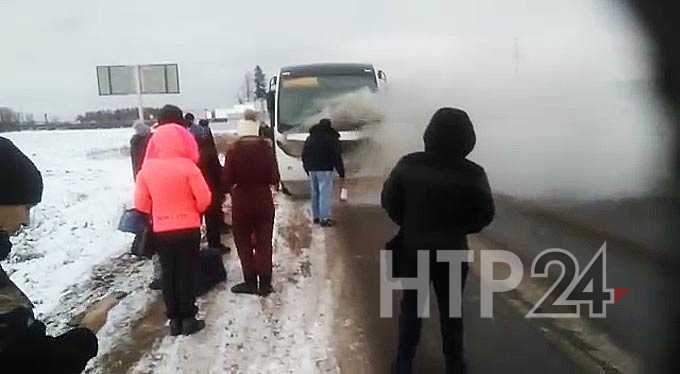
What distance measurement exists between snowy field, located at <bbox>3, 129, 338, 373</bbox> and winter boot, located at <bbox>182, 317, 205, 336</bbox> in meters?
0.04

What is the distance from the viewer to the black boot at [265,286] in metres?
4.10

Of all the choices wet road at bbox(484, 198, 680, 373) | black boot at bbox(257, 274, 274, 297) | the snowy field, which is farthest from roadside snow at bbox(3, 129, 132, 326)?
A: black boot at bbox(257, 274, 274, 297)

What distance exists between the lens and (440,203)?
1873mm

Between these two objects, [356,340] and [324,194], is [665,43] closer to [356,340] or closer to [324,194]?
[324,194]

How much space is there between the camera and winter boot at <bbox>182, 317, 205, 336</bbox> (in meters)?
3.44

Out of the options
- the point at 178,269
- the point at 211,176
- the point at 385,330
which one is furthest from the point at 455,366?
the point at 178,269

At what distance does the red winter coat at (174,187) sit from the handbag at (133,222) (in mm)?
70

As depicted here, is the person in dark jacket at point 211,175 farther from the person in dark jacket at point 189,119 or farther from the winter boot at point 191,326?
the winter boot at point 191,326

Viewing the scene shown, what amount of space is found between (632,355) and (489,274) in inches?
23.1

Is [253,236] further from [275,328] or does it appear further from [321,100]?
[321,100]

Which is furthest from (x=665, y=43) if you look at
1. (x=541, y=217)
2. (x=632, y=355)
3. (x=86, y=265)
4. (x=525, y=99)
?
(x=86, y=265)

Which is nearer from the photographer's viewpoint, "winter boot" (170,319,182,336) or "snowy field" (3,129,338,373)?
"snowy field" (3,129,338,373)

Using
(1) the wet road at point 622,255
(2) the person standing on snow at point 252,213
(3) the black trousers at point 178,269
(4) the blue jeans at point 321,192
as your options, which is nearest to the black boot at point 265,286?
(2) the person standing on snow at point 252,213

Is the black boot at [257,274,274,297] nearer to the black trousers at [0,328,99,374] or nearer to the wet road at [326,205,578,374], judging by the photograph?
the wet road at [326,205,578,374]
